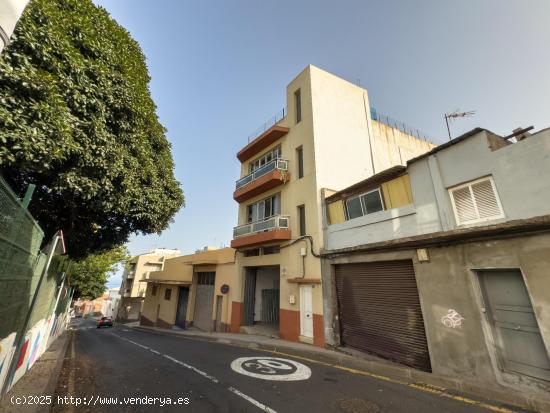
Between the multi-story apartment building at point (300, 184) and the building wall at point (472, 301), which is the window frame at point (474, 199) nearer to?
the building wall at point (472, 301)

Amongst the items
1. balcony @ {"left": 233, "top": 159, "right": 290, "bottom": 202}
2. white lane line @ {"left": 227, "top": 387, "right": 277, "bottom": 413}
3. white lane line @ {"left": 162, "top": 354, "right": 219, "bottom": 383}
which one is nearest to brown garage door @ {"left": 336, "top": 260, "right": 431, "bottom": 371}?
white lane line @ {"left": 227, "top": 387, "right": 277, "bottom": 413}

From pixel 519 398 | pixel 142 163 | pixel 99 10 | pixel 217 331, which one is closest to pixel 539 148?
pixel 519 398

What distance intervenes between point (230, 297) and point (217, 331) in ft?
9.13

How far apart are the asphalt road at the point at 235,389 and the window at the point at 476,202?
16.1 ft

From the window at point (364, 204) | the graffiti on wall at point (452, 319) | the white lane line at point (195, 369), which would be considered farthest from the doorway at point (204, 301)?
the graffiti on wall at point (452, 319)

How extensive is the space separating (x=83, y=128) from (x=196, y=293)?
18558 mm

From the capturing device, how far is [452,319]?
285 inches

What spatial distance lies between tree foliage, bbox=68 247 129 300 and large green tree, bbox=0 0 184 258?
21567 millimetres

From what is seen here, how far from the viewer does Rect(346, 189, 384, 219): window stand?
1074 cm

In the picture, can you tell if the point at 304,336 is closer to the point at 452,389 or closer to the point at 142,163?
the point at 452,389

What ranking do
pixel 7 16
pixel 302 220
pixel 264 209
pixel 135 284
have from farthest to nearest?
pixel 135 284 → pixel 264 209 → pixel 302 220 → pixel 7 16

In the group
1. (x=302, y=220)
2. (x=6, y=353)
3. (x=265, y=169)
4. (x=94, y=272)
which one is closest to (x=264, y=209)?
(x=265, y=169)

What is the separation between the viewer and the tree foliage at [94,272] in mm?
29244

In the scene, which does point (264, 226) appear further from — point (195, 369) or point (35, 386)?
point (35, 386)
